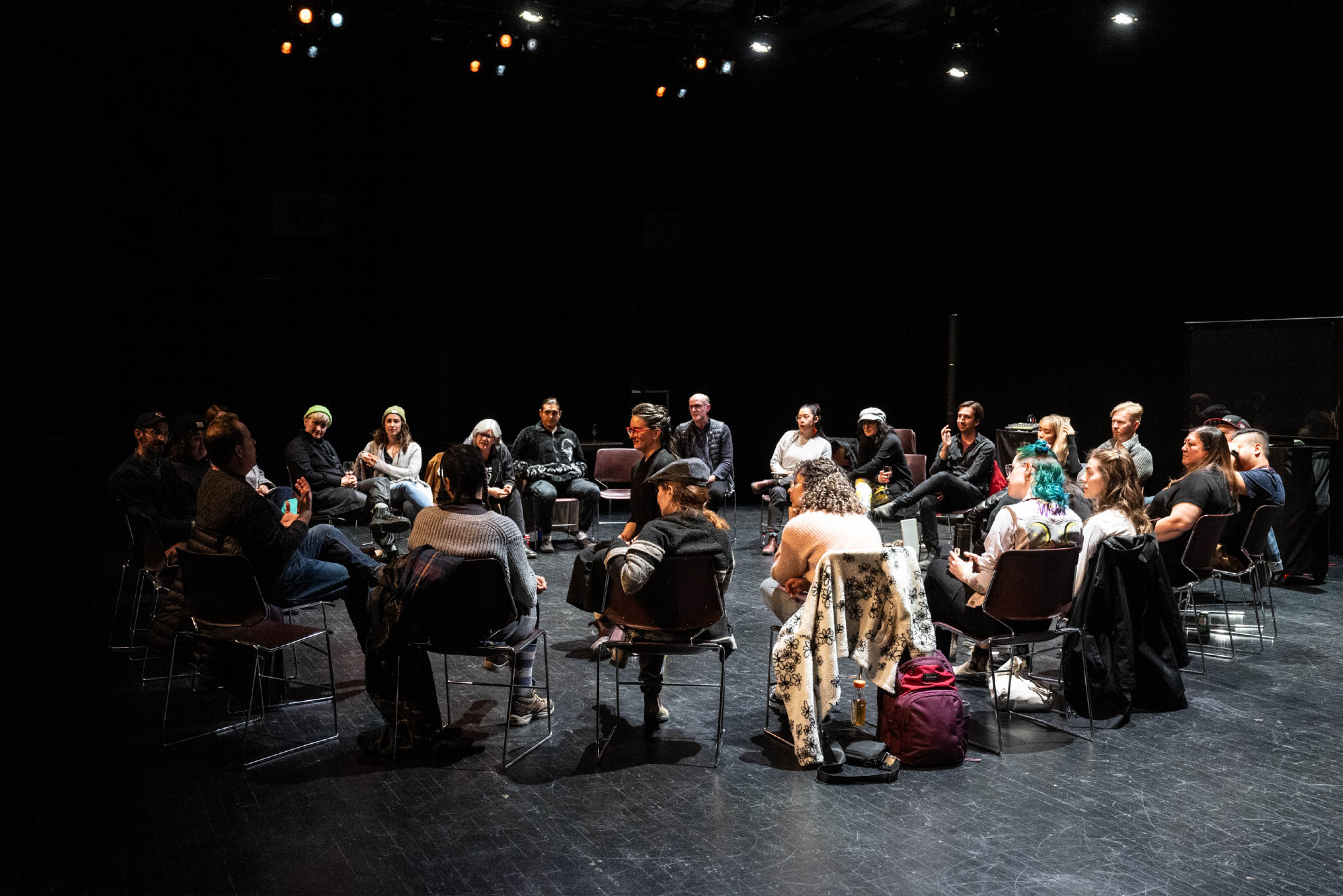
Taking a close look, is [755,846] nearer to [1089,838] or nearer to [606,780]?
[606,780]

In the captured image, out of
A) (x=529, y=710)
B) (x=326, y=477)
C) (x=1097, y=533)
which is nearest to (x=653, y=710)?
(x=529, y=710)

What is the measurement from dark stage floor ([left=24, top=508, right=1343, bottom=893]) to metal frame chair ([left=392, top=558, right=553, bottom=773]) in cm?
45

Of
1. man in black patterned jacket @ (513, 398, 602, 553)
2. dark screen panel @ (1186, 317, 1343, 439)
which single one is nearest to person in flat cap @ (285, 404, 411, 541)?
man in black patterned jacket @ (513, 398, 602, 553)

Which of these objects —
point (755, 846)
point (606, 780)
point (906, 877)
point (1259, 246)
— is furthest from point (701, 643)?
point (1259, 246)

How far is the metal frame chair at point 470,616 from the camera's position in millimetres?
3916

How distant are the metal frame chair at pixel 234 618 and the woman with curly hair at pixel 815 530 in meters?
1.80

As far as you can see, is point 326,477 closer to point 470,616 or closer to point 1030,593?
point 470,616

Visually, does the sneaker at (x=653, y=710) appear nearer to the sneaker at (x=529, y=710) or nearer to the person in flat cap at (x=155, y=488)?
the sneaker at (x=529, y=710)

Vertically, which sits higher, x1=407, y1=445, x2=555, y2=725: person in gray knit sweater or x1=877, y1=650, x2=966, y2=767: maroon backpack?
x1=407, y1=445, x2=555, y2=725: person in gray knit sweater

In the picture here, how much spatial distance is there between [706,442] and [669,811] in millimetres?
5039

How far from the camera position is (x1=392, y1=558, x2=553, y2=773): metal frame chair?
3916 millimetres

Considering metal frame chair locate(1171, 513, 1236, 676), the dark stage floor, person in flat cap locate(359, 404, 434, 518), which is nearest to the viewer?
the dark stage floor

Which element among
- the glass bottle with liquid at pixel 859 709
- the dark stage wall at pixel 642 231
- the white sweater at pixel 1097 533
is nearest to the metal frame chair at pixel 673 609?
the glass bottle with liquid at pixel 859 709

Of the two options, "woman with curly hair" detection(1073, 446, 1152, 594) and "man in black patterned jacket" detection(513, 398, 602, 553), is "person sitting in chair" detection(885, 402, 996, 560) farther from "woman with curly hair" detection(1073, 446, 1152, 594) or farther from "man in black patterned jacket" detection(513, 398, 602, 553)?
"woman with curly hair" detection(1073, 446, 1152, 594)
